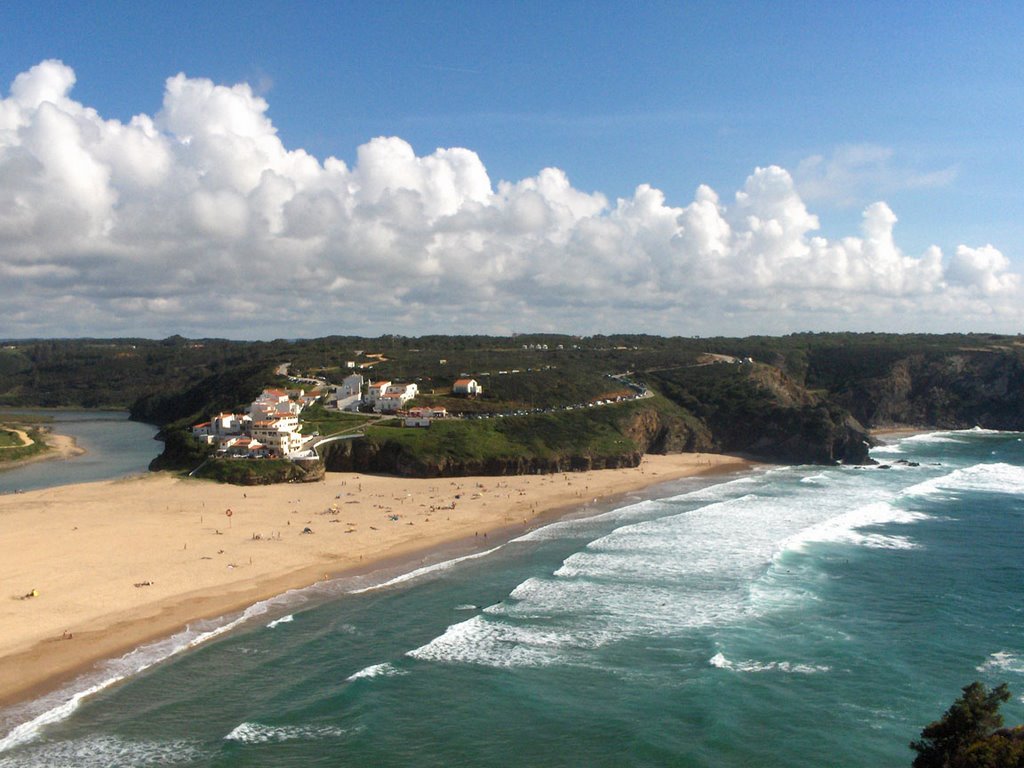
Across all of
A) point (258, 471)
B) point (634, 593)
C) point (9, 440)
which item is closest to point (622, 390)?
point (258, 471)

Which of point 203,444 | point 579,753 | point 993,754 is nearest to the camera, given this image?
point 993,754

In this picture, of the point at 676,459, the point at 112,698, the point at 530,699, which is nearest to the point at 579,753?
the point at 530,699

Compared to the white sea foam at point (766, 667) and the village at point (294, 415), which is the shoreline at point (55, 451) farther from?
the white sea foam at point (766, 667)

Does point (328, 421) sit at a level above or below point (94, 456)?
above

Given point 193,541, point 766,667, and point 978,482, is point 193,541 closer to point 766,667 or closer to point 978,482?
point 766,667

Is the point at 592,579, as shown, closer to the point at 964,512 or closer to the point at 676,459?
the point at 964,512

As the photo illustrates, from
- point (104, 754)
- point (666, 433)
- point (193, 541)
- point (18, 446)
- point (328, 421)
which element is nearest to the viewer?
point (104, 754)

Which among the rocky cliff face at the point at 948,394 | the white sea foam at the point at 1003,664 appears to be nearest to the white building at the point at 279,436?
the white sea foam at the point at 1003,664
